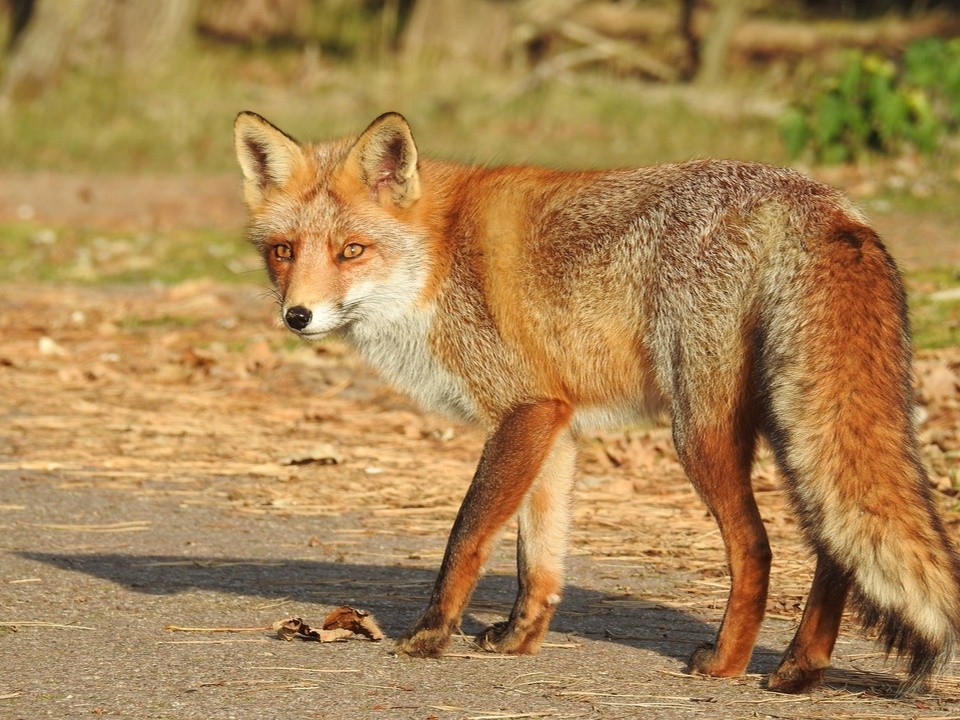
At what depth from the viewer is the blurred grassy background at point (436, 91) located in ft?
46.2

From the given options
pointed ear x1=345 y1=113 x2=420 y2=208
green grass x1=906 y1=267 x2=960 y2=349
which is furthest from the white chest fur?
green grass x1=906 y1=267 x2=960 y2=349

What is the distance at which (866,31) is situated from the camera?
20.2 metres

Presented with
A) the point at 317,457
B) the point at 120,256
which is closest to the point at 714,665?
the point at 317,457

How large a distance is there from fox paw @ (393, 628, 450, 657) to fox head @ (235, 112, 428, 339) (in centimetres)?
112

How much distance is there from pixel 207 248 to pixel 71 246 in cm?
147

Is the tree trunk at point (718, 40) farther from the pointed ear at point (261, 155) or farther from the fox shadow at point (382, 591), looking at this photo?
the fox shadow at point (382, 591)

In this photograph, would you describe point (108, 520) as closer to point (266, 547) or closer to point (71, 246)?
point (266, 547)

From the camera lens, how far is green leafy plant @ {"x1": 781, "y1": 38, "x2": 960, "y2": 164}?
13.8 metres

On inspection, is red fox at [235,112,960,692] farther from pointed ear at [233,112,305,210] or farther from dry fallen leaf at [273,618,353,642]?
dry fallen leaf at [273,618,353,642]

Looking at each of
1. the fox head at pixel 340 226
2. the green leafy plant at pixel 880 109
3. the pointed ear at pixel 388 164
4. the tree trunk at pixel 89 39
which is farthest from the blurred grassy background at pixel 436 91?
the pointed ear at pixel 388 164

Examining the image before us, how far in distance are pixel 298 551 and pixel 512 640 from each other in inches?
56.7

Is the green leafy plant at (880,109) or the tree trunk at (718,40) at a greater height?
the tree trunk at (718,40)

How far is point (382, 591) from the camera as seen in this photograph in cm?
525

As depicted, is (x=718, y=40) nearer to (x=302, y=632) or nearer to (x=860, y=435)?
(x=302, y=632)
